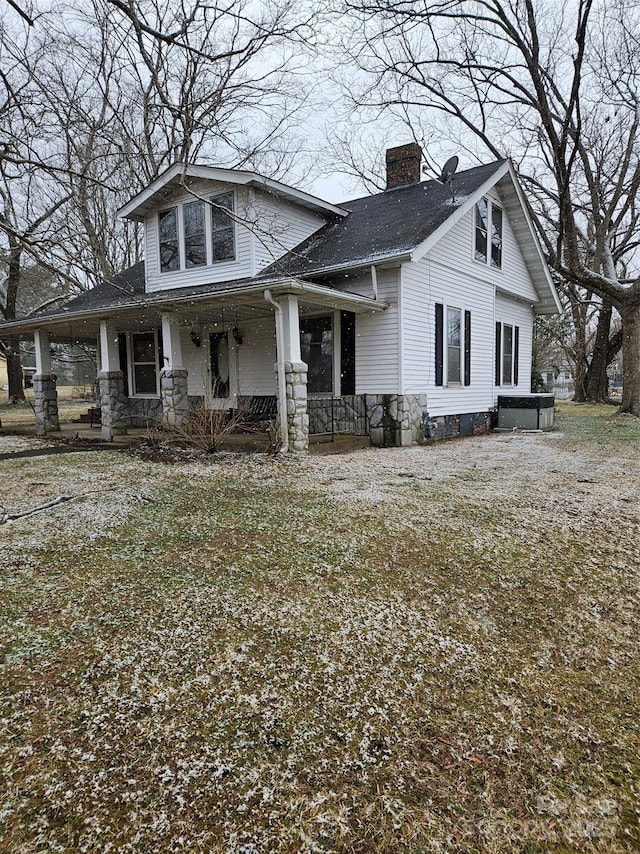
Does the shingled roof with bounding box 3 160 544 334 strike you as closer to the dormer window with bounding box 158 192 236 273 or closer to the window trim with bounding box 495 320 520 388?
the dormer window with bounding box 158 192 236 273

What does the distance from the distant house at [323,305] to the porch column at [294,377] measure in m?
0.02

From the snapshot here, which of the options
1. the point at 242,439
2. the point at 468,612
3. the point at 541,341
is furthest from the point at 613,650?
the point at 541,341

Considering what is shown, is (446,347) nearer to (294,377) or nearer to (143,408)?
(294,377)

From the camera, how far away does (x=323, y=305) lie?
8.26 metres

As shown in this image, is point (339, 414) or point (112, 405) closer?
point (339, 414)

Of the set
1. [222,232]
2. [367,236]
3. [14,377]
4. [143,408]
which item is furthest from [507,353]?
[14,377]

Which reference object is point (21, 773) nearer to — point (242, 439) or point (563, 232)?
point (242, 439)

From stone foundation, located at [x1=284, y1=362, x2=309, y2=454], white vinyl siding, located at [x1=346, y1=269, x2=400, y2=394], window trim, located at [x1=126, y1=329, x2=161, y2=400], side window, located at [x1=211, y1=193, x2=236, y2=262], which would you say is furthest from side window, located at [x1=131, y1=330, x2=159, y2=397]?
stone foundation, located at [x1=284, y1=362, x2=309, y2=454]

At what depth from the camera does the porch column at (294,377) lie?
7.34 metres

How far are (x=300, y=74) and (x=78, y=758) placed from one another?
11.5 meters

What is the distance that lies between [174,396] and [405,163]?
8.39 metres

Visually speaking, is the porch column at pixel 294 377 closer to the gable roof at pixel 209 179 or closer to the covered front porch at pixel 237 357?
the covered front porch at pixel 237 357

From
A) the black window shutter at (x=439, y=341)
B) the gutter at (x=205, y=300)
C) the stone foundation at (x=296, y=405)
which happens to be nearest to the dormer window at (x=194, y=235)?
the gutter at (x=205, y=300)

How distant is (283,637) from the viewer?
92.3 inches
